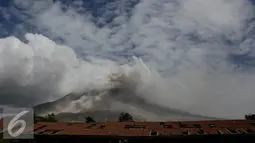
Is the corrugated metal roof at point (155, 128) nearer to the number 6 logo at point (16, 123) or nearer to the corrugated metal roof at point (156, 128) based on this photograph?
the corrugated metal roof at point (156, 128)

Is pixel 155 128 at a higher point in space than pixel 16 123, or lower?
lower

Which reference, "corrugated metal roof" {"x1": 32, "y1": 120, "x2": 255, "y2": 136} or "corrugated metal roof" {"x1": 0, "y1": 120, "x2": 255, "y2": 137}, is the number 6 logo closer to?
"corrugated metal roof" {"x1": 0, "y1": 120, "x2": 255, "y2": 137}

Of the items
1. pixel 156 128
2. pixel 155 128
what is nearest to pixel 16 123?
pixel 155 128

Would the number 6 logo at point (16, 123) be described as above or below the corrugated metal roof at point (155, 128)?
above

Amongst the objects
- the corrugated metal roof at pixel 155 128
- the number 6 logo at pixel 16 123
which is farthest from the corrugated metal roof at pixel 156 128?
the number 6 logo at pixel 16 123

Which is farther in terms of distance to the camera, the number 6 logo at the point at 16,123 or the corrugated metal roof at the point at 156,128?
the number 6 logo at the point at 16,123

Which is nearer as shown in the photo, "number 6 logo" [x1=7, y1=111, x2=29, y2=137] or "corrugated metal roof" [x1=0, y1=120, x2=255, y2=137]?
"corrugated metal roof" [x1=0, y1=120, x2=255, y2=137]

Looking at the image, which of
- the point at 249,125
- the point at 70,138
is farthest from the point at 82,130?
the point at 249,125

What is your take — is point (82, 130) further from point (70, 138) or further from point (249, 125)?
point (249, 125)

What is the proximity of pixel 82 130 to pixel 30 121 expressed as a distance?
7.38 meters

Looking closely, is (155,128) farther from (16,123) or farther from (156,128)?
(16,123)

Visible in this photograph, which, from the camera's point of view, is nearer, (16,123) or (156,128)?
(156,128)

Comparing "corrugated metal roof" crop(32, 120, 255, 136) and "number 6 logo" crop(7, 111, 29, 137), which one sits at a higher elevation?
"number 6 logo" crop(7, 111, 29, 137)

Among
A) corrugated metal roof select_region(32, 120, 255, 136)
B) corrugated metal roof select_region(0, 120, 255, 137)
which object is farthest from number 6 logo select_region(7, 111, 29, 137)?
corrugated metal roof select_region(32, 120, 255, 136)
